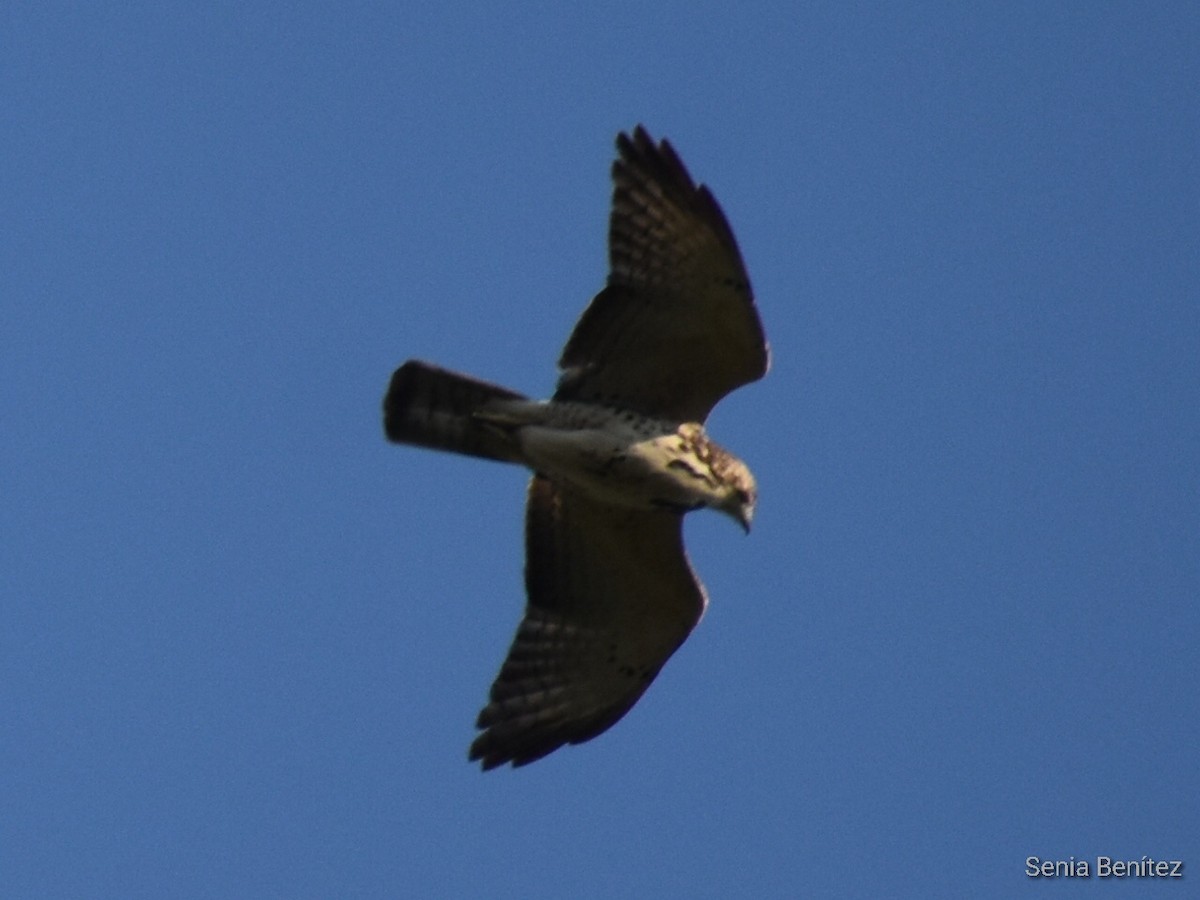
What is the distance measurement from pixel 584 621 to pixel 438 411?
152 cm

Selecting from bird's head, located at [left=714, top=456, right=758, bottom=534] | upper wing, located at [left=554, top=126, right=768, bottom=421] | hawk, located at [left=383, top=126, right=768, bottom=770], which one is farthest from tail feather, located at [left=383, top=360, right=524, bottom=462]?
bird's head, located at [left=714, top=456, right=758, bottom=534]

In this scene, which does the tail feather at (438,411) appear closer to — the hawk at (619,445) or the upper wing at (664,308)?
the hawk at (619,445)

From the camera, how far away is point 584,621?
505 inches

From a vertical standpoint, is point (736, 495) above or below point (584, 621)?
above

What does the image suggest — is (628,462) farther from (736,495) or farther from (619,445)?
(736,495)

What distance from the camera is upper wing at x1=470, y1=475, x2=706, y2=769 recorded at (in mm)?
12562

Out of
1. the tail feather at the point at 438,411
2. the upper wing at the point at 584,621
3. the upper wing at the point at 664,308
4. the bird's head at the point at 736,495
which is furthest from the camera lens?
the upper wing at the point at 584,621

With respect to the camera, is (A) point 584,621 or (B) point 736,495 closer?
(B) point 736,495

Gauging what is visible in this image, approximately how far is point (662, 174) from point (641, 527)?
6.87 feet

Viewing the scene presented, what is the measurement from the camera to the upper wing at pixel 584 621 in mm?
12562

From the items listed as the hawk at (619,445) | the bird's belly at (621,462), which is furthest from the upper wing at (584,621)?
the bird's belly at (621,462)

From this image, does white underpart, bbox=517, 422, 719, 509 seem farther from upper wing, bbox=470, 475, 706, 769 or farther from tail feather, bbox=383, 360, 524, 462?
upper wing, bbox=470, 475, 706, 769

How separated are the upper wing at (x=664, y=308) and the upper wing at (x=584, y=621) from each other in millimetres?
788

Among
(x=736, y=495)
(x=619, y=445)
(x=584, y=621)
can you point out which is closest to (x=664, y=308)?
(x=619, y=445)
